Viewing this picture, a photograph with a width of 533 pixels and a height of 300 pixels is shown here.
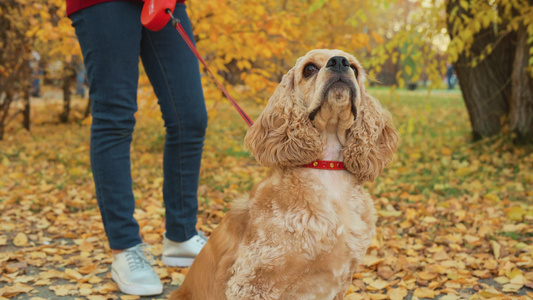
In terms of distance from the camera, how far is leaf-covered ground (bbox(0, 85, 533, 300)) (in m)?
2.78

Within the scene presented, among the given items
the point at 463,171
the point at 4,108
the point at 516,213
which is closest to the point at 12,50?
the point at 4,108

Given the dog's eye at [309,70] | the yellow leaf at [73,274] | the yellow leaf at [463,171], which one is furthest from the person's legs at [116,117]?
the yellow leaf at [463,171]

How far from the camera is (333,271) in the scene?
1807 millimetres

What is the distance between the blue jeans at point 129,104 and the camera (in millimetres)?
2367

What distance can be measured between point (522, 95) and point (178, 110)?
16.9 feet

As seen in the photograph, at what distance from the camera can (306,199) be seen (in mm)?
1850

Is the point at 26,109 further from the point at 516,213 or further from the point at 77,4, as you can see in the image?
the point at 516,213

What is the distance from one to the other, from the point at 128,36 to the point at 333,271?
1562 mm

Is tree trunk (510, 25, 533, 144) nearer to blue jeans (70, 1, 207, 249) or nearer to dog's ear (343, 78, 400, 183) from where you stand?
dog's ear (343, 78, 400, 183)

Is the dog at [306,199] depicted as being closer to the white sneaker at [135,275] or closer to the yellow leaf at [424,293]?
the white sneaker at [135,275]

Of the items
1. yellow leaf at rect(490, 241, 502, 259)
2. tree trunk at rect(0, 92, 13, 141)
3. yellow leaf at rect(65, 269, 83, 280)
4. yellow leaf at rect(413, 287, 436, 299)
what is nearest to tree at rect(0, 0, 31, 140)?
tree trunk at rect(0, 92, 13, 141)

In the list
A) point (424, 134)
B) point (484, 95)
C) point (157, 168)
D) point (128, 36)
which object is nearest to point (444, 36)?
point (484, 95)

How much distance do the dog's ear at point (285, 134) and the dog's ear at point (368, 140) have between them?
149 millimetres

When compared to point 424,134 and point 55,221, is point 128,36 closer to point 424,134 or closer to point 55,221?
point 55,221
